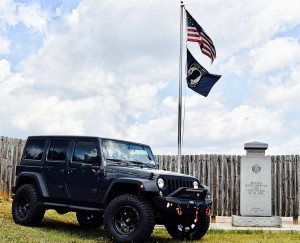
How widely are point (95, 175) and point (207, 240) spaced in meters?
2.94

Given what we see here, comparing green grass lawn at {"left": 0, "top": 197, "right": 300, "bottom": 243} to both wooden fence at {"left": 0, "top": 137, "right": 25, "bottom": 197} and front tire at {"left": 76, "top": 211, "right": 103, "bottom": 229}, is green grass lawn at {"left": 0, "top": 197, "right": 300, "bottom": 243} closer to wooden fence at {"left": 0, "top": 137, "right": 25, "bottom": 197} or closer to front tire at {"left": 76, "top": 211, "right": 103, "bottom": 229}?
front tire at {"left": 76, "top": 211, "right": 103, "bottom": 229}

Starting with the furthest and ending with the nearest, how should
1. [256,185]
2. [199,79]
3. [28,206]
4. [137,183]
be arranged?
1. [199,79]
2. [256,185]
3. [28,206]
4. [137,183]

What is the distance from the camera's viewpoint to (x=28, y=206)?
39.8ft

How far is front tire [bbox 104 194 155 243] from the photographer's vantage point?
32.2ft

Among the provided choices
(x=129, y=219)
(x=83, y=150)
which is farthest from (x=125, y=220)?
(x=83, y=150)

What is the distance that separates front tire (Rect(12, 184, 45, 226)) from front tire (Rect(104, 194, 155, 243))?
7.54 ft

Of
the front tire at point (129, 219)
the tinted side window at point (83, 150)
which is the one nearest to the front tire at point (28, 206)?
the tinted side window at point (83, 150)

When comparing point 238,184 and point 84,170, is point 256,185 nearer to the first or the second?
point 238,184

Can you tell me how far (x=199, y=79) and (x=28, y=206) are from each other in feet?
25.1

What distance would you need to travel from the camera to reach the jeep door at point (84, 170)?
35.7 feet

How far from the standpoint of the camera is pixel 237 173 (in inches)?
699

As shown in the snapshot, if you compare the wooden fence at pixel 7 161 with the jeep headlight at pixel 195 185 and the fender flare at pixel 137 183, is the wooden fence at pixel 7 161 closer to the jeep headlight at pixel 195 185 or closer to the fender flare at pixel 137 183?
the fender flare at pixel 137 183

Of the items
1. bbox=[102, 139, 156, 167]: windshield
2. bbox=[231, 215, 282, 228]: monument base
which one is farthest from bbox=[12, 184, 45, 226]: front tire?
bbox=[231, 215, 282, 228]: monument base

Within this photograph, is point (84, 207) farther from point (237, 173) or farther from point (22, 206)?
point (237, 173)
